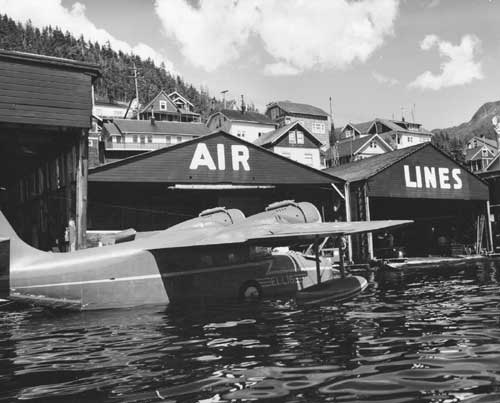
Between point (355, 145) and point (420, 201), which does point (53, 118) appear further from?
point (355, 145)

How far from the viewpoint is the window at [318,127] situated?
120 metres

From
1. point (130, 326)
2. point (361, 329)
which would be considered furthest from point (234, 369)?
point (130, 326)

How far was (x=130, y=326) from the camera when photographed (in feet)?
40.5

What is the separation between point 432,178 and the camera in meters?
40.9

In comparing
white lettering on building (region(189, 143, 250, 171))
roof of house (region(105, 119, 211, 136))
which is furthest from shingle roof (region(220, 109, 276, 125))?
white lettering on building (region(189, 143, 250, 171))

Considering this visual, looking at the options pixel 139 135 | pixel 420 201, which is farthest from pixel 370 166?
pixel 139 135

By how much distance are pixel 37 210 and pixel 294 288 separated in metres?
25.4

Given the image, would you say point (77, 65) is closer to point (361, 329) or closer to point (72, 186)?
point (72, 186)

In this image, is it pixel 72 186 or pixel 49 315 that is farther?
pixel 72 186

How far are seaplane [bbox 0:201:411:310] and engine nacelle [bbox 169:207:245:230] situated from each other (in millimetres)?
40

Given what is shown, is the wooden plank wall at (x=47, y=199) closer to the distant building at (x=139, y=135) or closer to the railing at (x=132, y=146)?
the distant building at (x=139, y=135)

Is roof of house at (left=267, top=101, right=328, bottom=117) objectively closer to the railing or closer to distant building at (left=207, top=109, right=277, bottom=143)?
distant building at (left=207, top=109, right=277, bottom=143)

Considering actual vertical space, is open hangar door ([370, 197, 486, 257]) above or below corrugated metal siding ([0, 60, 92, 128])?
below

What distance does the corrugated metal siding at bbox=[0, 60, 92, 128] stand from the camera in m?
21.9
